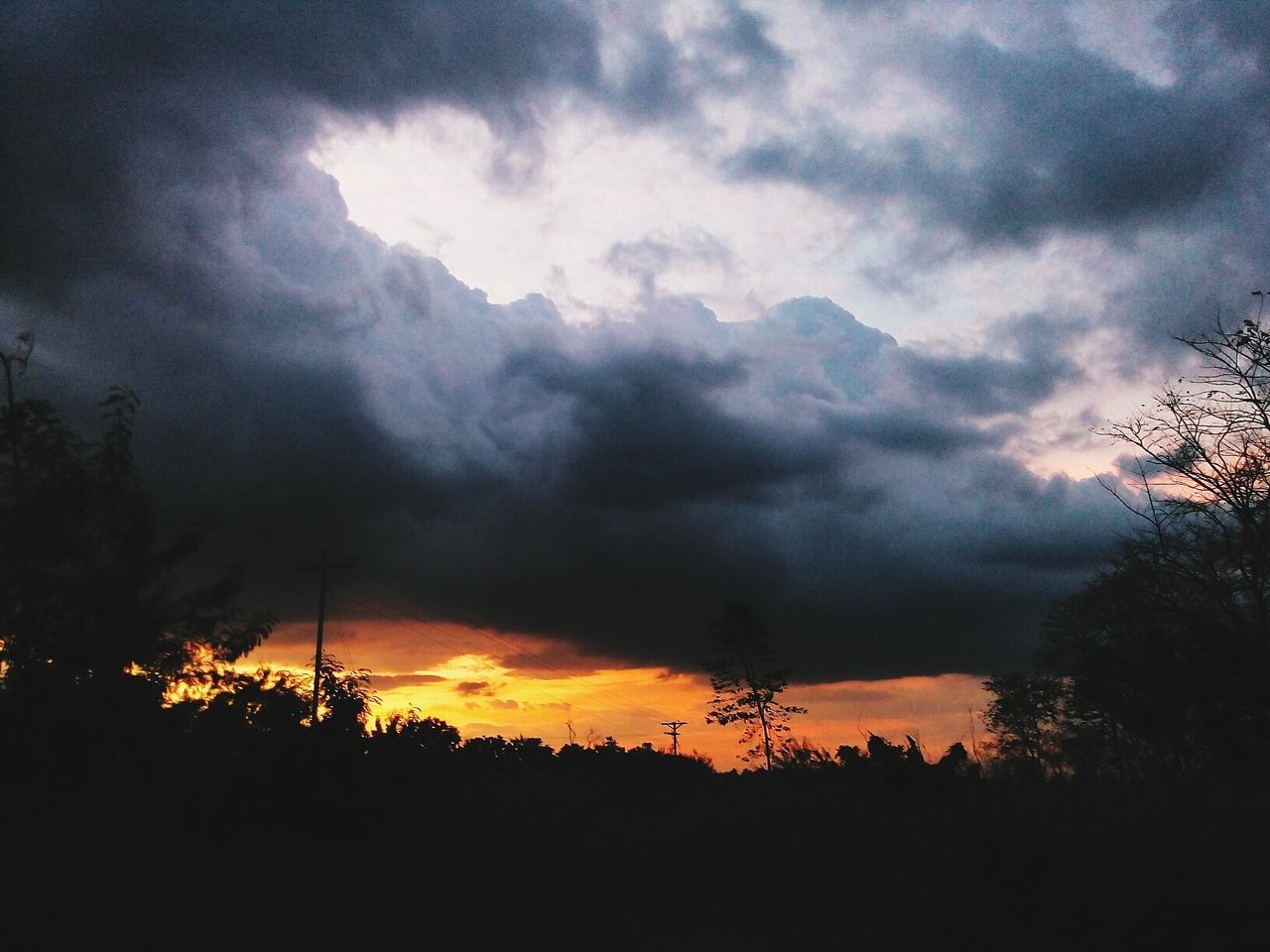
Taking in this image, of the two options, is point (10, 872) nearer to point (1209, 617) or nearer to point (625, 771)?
point (625, 771)

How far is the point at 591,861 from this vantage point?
397 inches

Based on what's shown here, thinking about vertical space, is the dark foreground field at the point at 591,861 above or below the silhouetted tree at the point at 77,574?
below

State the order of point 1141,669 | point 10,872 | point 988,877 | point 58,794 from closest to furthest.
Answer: point 10,872, point 988,877, point 58,794, point 1141,669

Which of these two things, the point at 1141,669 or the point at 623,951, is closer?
the point at 623,951

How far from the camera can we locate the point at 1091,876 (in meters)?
7.79

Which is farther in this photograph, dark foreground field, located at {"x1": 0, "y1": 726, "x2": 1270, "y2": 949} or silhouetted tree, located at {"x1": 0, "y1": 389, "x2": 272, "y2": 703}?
silhouetted tree, located at {"x1": 0, "y1": 389, "x2": 272, "y2": 703}

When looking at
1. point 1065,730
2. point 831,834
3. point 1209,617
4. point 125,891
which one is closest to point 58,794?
point 125,891

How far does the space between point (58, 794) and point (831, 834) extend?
8.97 m

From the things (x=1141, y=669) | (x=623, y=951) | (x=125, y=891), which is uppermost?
(x=1141, y=669)

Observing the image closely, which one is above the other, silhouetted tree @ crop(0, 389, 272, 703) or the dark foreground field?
silhouetted tree @ crop(0, 389, 272, 703)

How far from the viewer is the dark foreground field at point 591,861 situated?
7031 mm

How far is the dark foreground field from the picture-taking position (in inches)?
277

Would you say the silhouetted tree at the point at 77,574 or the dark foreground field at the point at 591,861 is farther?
the silhouetted tree at the point at 77,574

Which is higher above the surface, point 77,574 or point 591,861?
point 77,574
